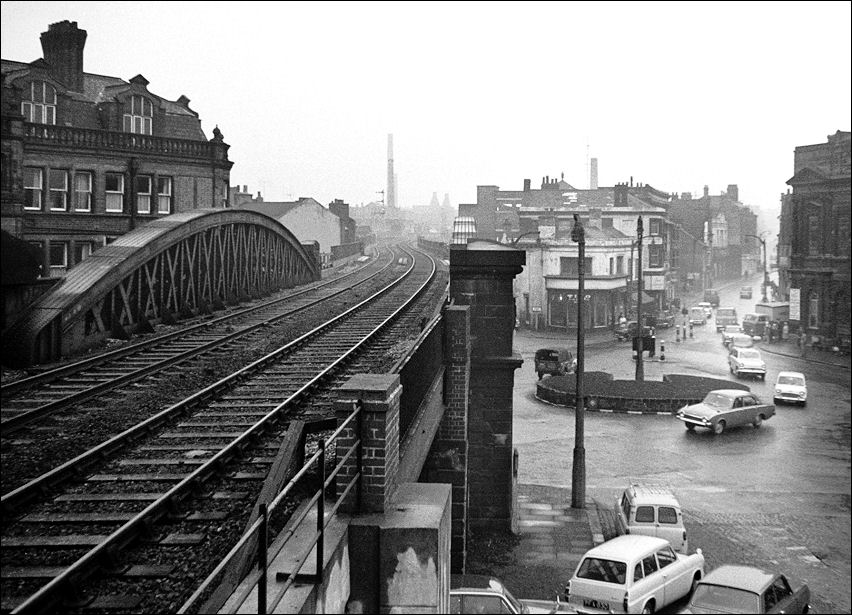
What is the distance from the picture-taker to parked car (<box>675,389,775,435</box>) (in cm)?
2569

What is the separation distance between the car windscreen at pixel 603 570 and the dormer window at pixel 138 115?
31834 mm

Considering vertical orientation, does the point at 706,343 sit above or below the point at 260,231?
below

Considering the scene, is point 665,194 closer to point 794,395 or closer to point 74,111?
point 794,395

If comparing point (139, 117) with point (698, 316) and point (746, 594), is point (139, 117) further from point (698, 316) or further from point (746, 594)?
point (698, 316)

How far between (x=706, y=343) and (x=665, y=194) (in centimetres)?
2982

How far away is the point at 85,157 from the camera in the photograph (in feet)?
111

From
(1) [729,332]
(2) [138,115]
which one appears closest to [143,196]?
(2) [138,115]

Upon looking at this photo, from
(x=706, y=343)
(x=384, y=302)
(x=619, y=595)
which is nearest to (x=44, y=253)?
Result: (x=384, y=302)

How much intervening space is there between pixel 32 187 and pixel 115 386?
72.9 feet

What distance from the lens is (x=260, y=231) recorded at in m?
32.8

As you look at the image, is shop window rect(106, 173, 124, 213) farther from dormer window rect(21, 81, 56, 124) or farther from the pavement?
the pavement

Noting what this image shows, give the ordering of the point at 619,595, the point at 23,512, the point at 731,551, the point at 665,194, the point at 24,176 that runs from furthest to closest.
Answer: the point at 665,194, the point at 24,176, the point at 731,551, the point at 619,595, the point at 23,512

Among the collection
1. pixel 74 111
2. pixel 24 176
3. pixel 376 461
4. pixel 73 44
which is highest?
pixel 73 44

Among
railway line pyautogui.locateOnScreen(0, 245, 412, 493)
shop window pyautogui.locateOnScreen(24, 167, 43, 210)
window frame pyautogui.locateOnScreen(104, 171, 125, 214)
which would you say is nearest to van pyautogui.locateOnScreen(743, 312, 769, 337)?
railway line pyautogui.locateOnScreen(0, 245, 412, 493)
